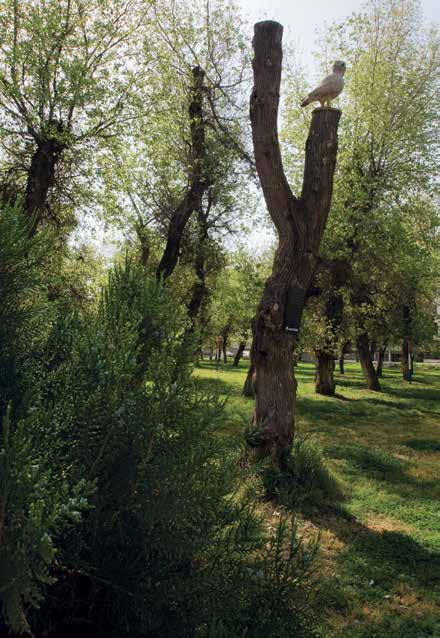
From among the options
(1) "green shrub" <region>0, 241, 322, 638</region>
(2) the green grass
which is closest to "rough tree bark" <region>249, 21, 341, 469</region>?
(2) the green grass

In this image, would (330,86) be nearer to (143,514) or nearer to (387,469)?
(387,469)

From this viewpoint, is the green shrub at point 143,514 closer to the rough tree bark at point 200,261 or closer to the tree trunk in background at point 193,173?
the tree trunk in background at point 193,173

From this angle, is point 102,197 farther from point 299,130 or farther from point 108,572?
Answer: point 108,572

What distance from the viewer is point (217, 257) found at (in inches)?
958

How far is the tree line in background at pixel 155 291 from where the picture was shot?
1446 mm

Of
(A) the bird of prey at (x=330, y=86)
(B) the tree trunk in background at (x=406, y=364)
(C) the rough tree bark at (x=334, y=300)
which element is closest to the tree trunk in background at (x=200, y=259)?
(C) the rough tree bark at (x=334, y=300)

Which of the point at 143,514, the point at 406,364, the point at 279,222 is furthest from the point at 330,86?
the point at 406,364

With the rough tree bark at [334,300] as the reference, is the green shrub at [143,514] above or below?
below

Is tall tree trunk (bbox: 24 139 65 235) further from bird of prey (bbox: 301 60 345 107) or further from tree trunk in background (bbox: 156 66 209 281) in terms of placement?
bird of prey (bbox: 301 60 345 107)

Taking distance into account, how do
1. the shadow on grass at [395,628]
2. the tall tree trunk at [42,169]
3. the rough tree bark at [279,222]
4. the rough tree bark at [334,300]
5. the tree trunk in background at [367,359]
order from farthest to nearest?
the tree trunk in background at [367,359] < the rough tree bark at [334,300] < the tall tree trunk at [42,169] < the rough tree bark at [279,222] < the shadow on grass at [395,628]

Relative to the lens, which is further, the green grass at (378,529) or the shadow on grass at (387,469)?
the shadow on grass at (387,469)

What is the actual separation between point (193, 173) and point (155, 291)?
16202 mm

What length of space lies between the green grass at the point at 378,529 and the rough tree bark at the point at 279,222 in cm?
108

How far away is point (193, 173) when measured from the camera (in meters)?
17.3
